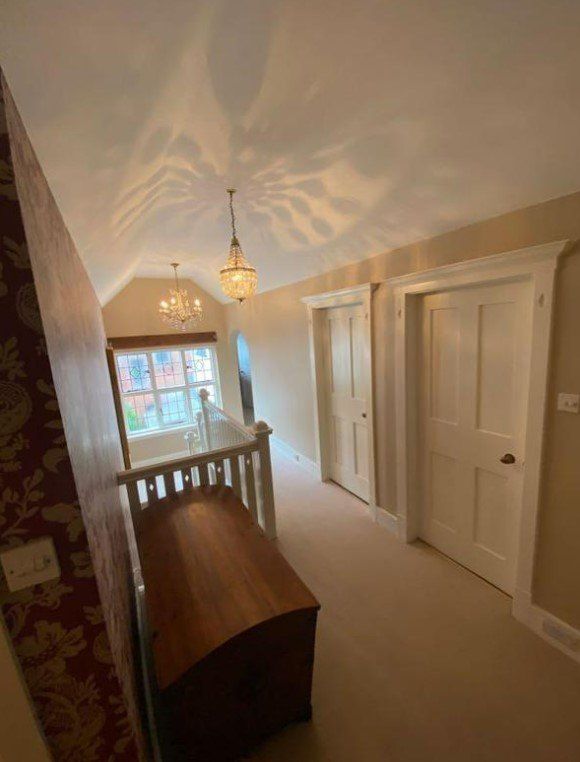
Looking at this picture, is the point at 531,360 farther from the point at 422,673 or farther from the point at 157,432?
the point at 157,432

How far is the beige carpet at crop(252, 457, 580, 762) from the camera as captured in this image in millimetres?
1394

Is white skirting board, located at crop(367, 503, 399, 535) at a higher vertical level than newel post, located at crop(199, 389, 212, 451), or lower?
lower

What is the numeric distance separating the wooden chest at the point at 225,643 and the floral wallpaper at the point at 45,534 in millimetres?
206

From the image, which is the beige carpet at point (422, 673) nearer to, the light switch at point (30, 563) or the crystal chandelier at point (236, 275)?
the light switch at point (30, 563)

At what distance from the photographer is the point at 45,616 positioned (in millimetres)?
802

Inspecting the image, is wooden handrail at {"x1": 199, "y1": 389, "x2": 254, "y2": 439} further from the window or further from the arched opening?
the arched opening

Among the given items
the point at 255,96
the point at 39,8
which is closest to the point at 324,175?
the point at 255,96

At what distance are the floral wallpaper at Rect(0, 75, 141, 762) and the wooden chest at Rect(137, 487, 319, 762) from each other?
8.1 inches

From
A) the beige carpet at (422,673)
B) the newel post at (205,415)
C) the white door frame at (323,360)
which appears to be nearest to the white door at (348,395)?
the white door frame at (323,360)

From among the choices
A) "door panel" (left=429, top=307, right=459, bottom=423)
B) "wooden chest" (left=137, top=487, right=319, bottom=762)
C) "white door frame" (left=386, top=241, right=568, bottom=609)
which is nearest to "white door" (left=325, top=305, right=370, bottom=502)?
"white door frame" (left=386, top=241, right=568, bottom=609)

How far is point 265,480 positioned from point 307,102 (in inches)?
89.3

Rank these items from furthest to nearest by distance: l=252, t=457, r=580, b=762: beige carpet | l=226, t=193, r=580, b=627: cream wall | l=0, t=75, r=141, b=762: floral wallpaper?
l=226, t=193, r=580, b=627: cream wall → l=252, t=457, r=580, b=762: beige carpet → l=0, t=75, r=141, b=762: floral wallpaper

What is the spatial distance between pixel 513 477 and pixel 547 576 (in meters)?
0.51

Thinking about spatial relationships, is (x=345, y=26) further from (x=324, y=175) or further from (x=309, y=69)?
(x=324, y=175)
